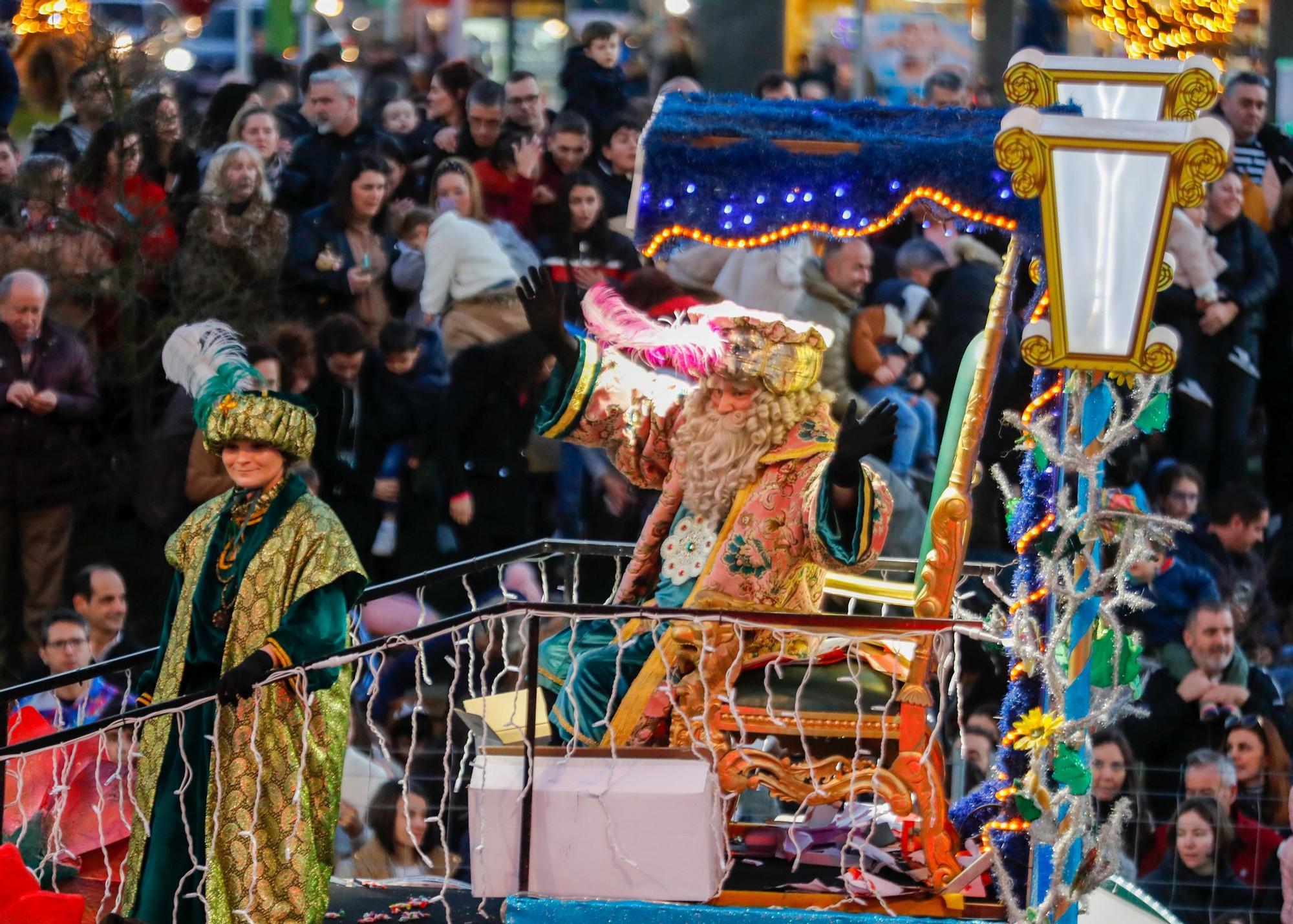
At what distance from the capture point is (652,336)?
22.4 ft

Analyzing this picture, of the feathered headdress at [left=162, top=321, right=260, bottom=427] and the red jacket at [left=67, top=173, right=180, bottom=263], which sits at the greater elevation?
the red jacket at [left=67, top=173, right=180, bottom=263]

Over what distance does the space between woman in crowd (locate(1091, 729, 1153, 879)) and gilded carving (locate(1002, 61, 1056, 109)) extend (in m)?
3.30

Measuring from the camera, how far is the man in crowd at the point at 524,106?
356 inches

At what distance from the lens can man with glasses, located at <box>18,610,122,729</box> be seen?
790 centimetres

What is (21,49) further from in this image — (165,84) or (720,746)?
(720,746)

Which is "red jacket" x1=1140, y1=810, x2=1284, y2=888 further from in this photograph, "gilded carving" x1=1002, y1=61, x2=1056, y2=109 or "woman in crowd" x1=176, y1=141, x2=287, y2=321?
"woman in crowd" x1=176, y1=141, x2=287, y2=321

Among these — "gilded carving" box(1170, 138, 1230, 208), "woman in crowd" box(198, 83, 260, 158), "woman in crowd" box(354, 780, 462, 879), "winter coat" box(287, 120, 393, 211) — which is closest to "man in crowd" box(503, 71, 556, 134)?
"winter coat" box(287, 120, 393, 211)

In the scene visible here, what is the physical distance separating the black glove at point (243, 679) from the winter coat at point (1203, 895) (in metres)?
3.73

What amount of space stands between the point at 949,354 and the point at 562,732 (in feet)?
10.0

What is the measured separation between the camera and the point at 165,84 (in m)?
8.90

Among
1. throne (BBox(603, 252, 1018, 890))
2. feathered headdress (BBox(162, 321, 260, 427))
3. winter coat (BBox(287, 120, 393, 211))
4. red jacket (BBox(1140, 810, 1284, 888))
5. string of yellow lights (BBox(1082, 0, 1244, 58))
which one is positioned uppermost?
string of yellow lights (BBox(1082, 0, 1244, 58))

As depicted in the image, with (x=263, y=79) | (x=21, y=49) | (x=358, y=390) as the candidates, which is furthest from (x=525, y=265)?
(x=21, y=49)

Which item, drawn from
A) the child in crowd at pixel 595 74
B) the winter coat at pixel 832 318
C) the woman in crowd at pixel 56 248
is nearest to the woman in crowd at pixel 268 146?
the woman in crowd at pixel 56 248

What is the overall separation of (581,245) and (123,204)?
6.20 ft
